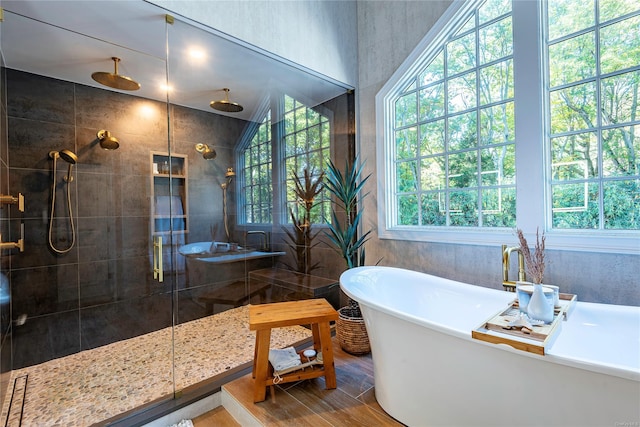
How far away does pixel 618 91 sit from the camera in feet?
5.77

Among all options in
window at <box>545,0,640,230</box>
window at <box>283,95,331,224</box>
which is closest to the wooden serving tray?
window at <box>545,0,640,230</box>

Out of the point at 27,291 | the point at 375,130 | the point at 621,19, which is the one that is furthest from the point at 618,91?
the point at 27,291

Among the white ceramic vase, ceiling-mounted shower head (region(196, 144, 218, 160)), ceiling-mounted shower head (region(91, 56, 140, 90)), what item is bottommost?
the white ceramic vase

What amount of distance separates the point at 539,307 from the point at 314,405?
1.26 meters

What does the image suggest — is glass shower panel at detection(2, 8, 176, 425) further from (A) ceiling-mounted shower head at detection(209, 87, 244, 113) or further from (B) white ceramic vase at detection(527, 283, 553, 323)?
(B) white ceramic vase at detection(527, 283, 553, 323)

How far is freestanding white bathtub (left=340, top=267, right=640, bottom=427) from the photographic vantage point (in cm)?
96

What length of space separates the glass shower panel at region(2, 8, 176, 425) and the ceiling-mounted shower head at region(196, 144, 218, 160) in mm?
264

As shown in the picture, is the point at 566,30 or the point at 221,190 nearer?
the point at 566,30

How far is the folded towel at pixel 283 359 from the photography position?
179 cm

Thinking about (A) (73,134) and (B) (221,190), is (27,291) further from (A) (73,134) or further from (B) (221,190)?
(B) (221,190)

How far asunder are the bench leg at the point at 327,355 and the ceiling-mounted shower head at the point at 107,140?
7.96 ft

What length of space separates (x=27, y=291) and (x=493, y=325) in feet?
10.5

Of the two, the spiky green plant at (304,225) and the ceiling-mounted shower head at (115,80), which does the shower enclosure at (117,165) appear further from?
the spiky green plant at (304,225)

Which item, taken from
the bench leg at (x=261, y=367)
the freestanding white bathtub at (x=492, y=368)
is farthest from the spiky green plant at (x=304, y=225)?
the bench leg at (x=261, y=367)
